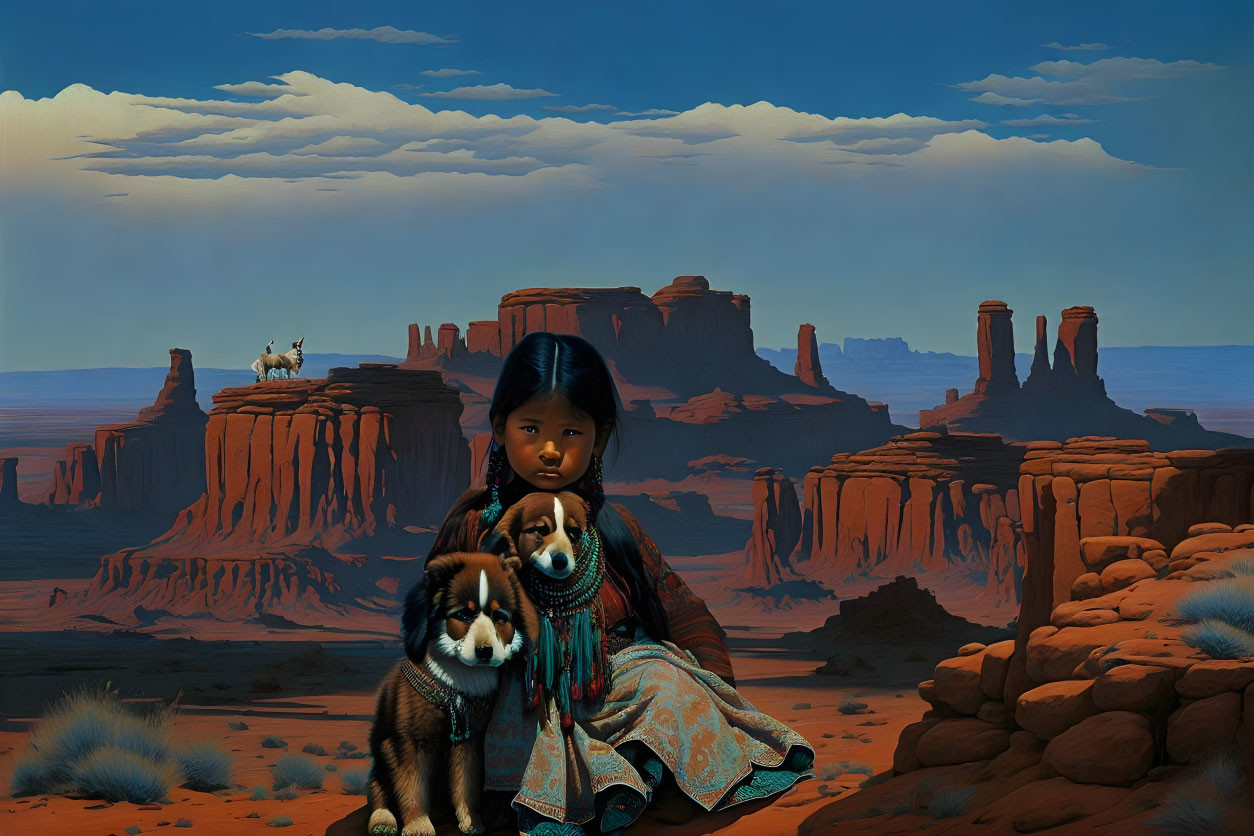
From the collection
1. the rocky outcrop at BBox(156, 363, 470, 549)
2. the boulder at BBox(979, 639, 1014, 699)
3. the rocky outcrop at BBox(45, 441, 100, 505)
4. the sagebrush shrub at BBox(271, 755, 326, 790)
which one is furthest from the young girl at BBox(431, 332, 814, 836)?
the rocky outcrop at BBox(45, 441, 100, 505)

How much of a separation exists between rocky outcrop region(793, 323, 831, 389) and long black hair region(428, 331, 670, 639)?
102 meters

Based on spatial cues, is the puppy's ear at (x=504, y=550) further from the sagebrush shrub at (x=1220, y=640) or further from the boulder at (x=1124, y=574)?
the boulder at (x=1124, y=574)


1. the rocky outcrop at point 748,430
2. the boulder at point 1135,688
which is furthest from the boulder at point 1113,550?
the rocky outcrop at point 748,430

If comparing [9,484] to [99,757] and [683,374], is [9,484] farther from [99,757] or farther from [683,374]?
[99,757]

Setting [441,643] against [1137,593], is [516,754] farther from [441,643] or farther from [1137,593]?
[1137,593]

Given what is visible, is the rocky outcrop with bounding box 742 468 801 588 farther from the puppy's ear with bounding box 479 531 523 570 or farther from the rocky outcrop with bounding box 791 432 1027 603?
the puppy's ear with bounding box 479 531 523 570

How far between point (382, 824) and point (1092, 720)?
3.26 metres

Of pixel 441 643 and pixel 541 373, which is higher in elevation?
pixel 541 373

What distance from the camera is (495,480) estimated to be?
6184mm

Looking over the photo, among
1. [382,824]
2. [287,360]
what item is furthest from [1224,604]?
[287,360]

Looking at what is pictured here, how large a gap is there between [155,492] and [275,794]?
81140 millimetres

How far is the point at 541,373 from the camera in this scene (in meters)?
6.00

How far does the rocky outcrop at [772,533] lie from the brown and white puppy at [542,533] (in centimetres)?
6099

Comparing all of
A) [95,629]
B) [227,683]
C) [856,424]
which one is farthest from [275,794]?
[856,424]
